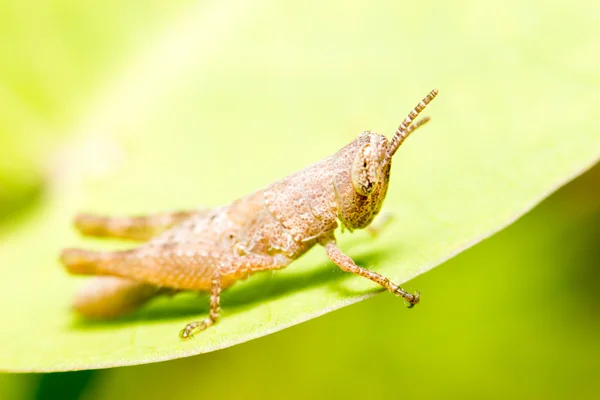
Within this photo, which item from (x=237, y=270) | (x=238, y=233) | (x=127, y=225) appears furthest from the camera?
(x=127, y=225)

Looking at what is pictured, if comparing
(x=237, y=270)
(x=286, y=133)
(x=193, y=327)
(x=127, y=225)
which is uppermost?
(x=286, y=133)

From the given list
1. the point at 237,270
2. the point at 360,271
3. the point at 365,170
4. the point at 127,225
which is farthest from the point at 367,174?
the point at 127,225

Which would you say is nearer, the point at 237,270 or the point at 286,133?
the point at 237,270

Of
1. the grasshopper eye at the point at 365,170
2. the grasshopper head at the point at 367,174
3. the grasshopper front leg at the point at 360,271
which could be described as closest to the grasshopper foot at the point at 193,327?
the grasshopper front leg at the point at 360,271

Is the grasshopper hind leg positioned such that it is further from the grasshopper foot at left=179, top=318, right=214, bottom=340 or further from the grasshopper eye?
the grasshopper eye

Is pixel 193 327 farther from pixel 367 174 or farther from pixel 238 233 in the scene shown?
pixel 367 174

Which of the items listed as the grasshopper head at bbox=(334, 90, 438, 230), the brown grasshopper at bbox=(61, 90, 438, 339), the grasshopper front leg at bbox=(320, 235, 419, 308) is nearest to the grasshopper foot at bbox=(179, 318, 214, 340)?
the brown grasshopper at bbox=(61, 90, 438, 339)

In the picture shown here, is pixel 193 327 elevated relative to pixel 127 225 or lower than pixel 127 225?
lower

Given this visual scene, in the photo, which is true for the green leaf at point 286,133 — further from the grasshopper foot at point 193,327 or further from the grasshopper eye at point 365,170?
the grasshopper eye at point 365,170
